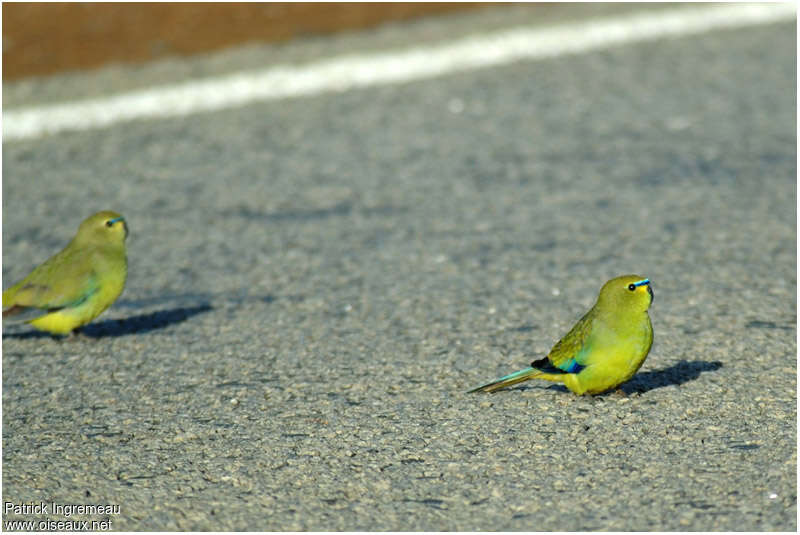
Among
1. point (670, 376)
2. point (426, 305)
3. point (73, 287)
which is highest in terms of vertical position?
point (73, 287)

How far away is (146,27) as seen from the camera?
983cm

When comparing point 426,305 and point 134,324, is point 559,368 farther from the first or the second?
point 134,324

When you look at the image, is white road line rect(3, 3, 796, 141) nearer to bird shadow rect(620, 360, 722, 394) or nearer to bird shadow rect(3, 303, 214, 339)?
bird shadow rect(3, 303, 214, 339)

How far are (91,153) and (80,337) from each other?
8.83ft

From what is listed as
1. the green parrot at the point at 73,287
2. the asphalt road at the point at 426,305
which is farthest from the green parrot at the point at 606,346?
the green parrot at the point at 73,287

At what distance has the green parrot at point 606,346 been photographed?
14.3 feet

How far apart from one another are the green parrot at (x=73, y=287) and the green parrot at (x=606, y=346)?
1.91m

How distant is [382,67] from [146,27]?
2081 millimetres

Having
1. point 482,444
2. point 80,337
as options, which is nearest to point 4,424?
point 80,337

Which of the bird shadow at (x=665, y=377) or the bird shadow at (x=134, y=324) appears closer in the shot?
the bird shadow at (x=665, y=377)

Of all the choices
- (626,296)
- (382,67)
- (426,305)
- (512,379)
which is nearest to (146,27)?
(382,67)

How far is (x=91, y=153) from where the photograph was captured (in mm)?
7797

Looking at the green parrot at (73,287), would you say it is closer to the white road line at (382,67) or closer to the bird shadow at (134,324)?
the bird shadow at (134,324)

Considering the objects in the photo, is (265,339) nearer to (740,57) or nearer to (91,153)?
(91,153)
